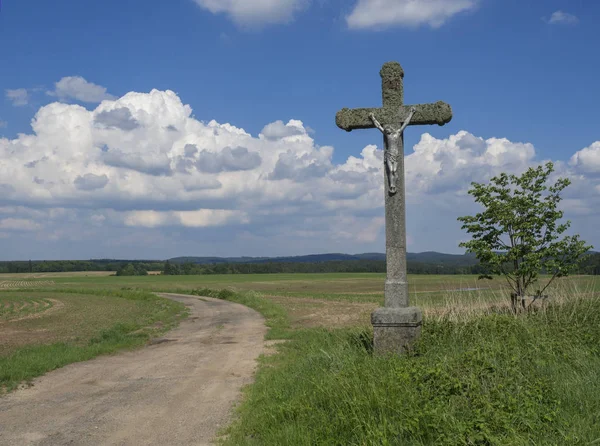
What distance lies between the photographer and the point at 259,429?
6.68m

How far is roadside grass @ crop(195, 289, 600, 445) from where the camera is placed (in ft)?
16.1

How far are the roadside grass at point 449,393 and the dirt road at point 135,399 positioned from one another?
801mm

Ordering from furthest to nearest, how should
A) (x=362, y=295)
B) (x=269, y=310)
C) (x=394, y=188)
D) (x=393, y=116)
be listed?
(x=362, y=295) → (x=269, y=310) → (x=393, y=116) → (x=394, y=188)

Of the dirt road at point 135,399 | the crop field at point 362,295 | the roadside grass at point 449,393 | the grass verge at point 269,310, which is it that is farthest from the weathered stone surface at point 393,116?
the grass verge at point 269,310

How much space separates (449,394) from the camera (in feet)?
18.5

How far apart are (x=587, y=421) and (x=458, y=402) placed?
1167 mm

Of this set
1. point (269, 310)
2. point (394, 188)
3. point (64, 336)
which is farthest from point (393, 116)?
point (269, 310)

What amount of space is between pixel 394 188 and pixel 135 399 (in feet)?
19.2

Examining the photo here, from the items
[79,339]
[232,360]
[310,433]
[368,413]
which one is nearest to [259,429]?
[310,433]

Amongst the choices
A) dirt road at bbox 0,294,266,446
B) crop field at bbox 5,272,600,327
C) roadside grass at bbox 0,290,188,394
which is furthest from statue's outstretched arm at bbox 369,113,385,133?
roadside grass at bbox 0,290,188,394

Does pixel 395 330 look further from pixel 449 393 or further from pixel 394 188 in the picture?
pixel 449 393

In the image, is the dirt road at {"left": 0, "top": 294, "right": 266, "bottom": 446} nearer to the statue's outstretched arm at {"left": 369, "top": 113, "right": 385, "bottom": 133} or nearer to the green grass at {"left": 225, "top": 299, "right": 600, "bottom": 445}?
the green grass at {"left": 225, "top": 299, "right": 600, "bottom": 445}

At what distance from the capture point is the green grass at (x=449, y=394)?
4.89 m

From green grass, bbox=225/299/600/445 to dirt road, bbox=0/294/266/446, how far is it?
0.89 m
